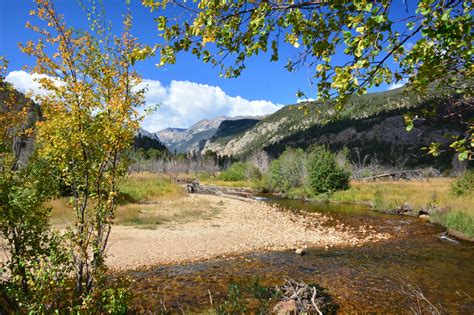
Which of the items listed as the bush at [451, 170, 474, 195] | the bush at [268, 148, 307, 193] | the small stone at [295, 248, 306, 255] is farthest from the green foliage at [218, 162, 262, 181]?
the small stone at [295, 248, 306, 255]

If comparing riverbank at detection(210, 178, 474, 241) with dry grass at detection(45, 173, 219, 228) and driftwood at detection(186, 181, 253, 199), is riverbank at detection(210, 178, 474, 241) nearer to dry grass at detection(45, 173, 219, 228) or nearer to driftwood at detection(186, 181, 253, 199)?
driftwood at detection(186, 181, 253, 199)

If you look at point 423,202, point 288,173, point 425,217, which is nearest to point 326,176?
point 288,173

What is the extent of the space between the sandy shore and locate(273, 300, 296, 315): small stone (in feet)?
23.7

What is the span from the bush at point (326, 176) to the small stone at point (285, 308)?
133 ft

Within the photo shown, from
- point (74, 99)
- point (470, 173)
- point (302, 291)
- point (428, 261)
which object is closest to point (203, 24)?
point (74, 99)

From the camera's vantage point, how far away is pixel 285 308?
9.53m

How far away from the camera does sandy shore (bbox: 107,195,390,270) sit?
16.4 m

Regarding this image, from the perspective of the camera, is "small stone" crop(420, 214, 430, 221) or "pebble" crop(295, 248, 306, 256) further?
"small stone" crop(420, 214, 430, 221)

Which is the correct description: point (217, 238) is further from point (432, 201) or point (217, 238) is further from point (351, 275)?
point (432, 201)

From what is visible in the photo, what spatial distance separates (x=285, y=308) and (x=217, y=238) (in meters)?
11.3

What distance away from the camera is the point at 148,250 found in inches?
672

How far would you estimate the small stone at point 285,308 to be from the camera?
9.36 metres

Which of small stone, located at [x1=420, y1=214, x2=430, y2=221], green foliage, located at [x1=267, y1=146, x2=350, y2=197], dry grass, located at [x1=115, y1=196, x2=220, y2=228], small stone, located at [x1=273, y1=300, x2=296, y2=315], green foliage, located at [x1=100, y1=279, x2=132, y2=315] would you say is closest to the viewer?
green foliage, located at [x1=100, y1=279, x2=132, y2=315]

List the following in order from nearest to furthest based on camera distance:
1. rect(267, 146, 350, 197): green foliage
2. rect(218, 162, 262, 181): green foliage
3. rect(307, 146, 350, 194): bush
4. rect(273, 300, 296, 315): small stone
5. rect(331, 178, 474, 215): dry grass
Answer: rect(273, 300, 296, 315): small stone, rect(331, 178, 474, 215): dry grass, rect(307, 146, 350, 194): bush, rect(267, 146, 350, 197): green foliage, rect(218, 162, 262, 181): green foliage
